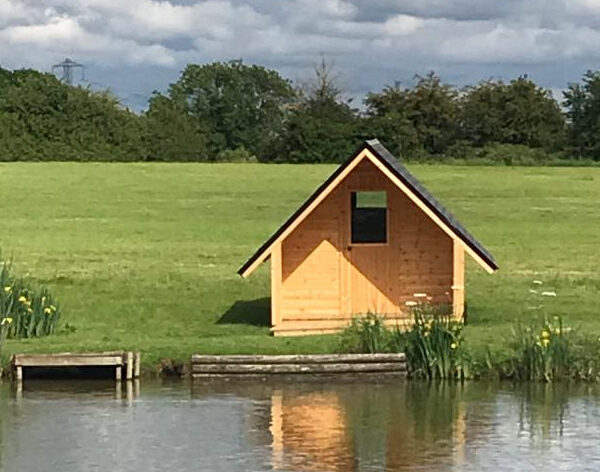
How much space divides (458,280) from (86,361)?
7.06 m

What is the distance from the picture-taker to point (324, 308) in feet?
92.8

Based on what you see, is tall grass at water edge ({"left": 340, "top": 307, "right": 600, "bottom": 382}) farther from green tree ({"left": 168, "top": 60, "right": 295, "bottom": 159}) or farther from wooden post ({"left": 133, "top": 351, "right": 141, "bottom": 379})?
green tree ({"left": 168, "top": 60, "right": 295, "bottom": 159})

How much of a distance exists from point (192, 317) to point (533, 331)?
848cm

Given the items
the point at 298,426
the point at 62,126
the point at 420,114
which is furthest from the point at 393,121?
the point at 298,426

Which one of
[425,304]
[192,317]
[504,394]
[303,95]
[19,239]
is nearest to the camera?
[504,394]

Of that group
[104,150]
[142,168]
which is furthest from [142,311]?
[104,150]

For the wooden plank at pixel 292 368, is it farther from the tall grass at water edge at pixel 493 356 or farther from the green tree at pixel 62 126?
the green tree at pixel 62 126

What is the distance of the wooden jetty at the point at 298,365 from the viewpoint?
24.0 meters

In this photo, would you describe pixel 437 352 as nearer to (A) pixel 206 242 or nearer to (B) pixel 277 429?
(B) pixel 277 429

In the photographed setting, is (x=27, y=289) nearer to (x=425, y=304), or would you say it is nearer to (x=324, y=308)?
(x=324, y=308)

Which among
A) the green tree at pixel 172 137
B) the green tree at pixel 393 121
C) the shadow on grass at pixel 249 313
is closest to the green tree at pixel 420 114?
the green tree at pixel 393 121

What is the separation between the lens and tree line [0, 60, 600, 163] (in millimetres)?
82312

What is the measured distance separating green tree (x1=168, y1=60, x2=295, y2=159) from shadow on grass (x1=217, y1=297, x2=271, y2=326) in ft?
247

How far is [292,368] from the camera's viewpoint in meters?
24.2
